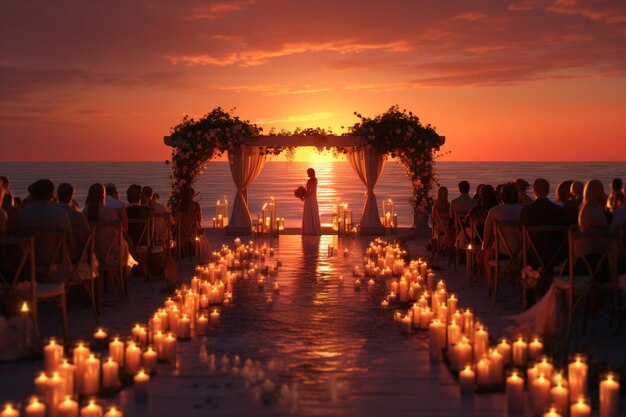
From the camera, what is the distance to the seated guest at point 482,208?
9.66 meters

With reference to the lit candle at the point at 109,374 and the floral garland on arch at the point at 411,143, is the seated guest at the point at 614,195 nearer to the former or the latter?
the lit candle at the point at 109,374

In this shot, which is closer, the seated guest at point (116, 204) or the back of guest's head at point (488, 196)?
the seated guest at point (116, 204)

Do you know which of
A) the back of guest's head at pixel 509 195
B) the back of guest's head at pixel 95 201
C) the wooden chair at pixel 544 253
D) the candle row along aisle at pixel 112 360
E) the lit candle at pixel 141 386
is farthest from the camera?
the back of guest's head at pixel 95 201

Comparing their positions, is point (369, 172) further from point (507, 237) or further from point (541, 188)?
point (541, 188)

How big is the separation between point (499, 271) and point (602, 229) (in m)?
2.05

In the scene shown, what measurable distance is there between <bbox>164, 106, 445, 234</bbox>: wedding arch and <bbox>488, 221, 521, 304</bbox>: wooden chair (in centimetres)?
835

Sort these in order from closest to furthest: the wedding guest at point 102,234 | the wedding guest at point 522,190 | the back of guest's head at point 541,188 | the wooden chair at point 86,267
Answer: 1. the wooden chair at point 86,267
2. the back of guest's head at point 541,188
3. the wedding guest at point 102,234
4. the wedding guest at point 522,190

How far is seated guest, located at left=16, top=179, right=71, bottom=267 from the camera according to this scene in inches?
265

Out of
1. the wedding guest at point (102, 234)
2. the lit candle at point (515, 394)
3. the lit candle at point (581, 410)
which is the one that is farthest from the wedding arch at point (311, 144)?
the lit candle at point (581, 410)

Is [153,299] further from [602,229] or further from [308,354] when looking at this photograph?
[602,229]

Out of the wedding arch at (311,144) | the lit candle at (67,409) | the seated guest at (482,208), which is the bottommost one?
the lit candle at (67,409)

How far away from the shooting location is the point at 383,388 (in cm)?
494

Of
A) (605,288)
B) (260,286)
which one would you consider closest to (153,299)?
(260,286)

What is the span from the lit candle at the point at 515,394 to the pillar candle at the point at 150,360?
2453 mm
